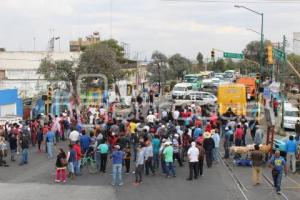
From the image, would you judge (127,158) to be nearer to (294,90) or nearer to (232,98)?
(232,98)

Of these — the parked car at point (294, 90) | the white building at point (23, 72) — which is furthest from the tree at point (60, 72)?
the parked car at point (294, 90)

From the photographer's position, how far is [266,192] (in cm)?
1780

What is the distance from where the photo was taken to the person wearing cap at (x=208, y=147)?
21.7m

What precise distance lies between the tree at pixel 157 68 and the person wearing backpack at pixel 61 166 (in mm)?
67481

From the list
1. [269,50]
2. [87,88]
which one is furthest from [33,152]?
[87,88]

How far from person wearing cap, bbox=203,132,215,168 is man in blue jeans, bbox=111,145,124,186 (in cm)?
412

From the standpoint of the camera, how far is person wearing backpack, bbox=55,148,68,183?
754 inches

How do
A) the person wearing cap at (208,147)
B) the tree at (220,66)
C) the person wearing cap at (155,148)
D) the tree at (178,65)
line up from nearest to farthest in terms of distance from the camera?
the person wearing cap at (155,148), the person wearing cap at (208,147), the tree at (178,65), the tree at (220,66)

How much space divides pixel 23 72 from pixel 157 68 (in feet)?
82.0

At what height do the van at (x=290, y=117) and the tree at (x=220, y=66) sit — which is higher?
the tree at (x=220, y=66)

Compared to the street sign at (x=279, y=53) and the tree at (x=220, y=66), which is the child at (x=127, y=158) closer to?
the street sign at (x=279, y=53)

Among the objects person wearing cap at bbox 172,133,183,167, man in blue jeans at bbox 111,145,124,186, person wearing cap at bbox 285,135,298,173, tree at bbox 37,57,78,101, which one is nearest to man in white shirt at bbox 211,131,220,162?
person wearing cap at bbox 172,133,183,167

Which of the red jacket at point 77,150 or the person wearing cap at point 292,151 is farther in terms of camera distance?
the person wearing cap at point 292,151

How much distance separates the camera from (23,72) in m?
70.2
